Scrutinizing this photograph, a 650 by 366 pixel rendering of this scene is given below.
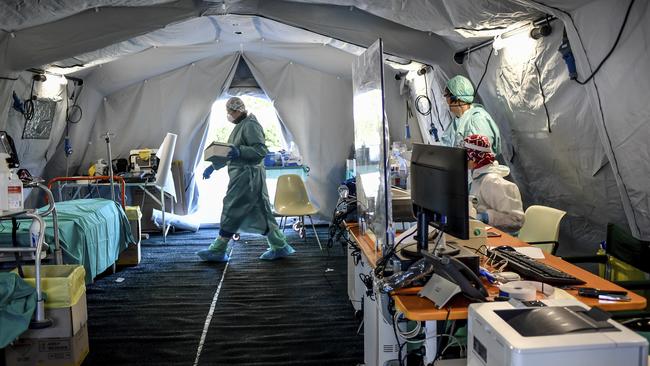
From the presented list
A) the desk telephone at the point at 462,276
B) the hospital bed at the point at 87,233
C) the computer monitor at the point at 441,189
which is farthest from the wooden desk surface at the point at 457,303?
the hospital bed at the point at 87,233

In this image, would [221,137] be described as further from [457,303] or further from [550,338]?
[550,338]

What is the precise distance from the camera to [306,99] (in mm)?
6125

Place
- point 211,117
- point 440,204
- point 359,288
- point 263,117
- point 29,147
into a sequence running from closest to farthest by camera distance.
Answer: point 440,204
point 359,288
point 29,147
point 211,117
point 263,117

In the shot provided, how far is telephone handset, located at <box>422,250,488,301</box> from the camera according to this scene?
5.16 feet

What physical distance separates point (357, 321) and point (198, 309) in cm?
108

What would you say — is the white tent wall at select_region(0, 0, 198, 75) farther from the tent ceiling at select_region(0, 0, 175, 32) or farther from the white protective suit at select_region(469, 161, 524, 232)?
the white protective suit at select_region(469, 161, 524, 232)

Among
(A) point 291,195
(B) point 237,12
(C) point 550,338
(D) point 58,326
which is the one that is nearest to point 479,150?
(C) point 550,338

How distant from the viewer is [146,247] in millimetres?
5184

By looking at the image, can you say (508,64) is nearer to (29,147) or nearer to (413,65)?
(413,65)

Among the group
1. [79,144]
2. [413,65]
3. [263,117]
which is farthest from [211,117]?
[413,65]

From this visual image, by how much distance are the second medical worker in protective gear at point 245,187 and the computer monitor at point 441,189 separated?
103 inches

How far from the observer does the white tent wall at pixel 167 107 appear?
5949 millimetres

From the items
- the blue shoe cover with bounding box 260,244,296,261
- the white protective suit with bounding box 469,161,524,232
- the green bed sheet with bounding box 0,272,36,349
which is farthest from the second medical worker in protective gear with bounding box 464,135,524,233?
the blue shoe cover with bounding box 260,244,296,261

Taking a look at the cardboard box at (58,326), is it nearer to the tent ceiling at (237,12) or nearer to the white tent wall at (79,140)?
the tent ceiling at (237,12)
